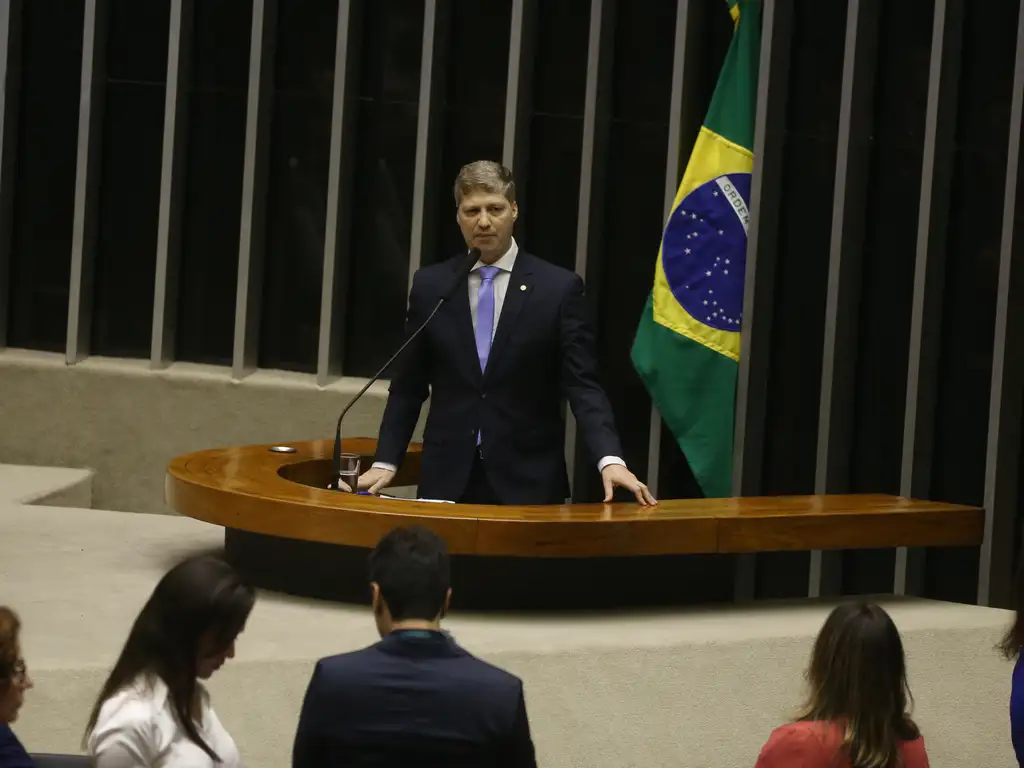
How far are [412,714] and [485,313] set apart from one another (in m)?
2.53

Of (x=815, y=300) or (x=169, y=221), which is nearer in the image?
(x=815, y=300)

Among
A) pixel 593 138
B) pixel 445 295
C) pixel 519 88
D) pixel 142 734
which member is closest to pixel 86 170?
pixel 519 88

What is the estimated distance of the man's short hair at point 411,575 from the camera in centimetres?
239

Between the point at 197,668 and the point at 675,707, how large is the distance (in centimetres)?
214

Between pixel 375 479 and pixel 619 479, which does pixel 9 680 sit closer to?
pixel 619 479

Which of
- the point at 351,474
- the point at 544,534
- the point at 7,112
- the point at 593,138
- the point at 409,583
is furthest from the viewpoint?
the point at 7,112

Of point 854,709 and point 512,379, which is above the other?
point 512,379

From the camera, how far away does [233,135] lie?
7.09m

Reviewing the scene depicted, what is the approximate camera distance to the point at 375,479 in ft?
15.9

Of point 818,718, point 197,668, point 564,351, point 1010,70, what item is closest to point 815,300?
point 1010,70

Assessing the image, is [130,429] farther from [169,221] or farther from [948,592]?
[948,592]

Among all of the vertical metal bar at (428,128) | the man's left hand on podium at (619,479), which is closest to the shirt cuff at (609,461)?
the man's left hand on podium at (619,479)

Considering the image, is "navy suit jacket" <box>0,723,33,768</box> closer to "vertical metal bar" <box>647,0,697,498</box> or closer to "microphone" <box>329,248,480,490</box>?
"microphone" <box>329,248,480,490</box>

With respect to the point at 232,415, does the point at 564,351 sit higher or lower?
higher
